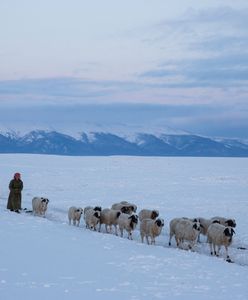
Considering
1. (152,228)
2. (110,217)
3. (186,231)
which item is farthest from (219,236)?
(110,217)

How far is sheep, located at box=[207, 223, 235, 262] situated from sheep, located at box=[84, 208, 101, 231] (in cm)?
406

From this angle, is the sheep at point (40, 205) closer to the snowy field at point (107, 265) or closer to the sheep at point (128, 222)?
the snowy field at point (107, 265)

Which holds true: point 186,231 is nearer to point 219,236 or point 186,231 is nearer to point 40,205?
point 219,236

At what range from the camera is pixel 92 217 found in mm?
16344

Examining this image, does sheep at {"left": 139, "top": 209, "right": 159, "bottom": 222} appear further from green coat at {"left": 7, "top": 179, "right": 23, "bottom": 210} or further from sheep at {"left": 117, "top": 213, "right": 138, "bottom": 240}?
green coat at {"left": 7, "top": 179, "right": 23, "bottom": 210}

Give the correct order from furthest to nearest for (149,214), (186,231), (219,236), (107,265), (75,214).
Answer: (75,214), (149,214), (186,231), (219,236), (107,265)

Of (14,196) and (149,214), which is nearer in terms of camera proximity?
(149,214)

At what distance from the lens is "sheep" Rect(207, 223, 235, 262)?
13016 millimetres

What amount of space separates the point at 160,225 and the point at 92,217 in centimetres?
314

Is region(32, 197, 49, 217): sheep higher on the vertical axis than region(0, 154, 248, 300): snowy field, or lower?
higher

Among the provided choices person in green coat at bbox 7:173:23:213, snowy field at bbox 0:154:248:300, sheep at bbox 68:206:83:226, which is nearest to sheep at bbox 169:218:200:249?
snowy field at bbox 0:154:248:300

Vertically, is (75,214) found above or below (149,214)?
below

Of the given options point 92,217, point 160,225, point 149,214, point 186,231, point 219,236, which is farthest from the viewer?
point 149,214

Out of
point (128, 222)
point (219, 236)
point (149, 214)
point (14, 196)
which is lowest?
point (219, 236)
